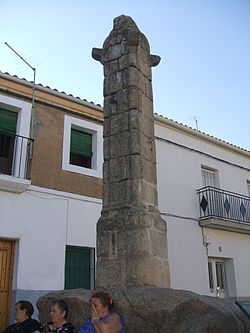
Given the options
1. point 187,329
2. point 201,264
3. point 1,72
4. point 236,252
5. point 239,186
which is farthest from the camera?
point 239,186

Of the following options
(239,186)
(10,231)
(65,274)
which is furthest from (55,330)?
(239,186)

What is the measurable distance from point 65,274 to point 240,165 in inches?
332

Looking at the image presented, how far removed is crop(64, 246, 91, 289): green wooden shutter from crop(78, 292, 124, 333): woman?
17.8 feet

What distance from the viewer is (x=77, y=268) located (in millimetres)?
9297

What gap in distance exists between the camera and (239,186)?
46.5 feet

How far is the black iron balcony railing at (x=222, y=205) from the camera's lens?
12195mm

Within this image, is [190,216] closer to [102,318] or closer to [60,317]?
[60,317]

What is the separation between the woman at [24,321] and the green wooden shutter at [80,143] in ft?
18.7

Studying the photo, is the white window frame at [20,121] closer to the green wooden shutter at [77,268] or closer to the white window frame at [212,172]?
the green wooden shutter at [77,268]

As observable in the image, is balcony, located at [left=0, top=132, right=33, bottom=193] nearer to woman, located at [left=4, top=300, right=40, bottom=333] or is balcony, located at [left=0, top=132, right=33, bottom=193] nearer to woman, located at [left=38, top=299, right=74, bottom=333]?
woman, located at [left=4, top=300, right=40, bottom=333]

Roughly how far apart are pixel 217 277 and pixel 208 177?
11.0 ft

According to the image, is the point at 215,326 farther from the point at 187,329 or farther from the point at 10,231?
the point at 10,231

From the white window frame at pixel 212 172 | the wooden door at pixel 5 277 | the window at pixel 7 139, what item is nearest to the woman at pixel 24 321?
the wooden door at pixel 5 277

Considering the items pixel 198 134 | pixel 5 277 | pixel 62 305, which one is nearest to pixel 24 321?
pixel 62 305
